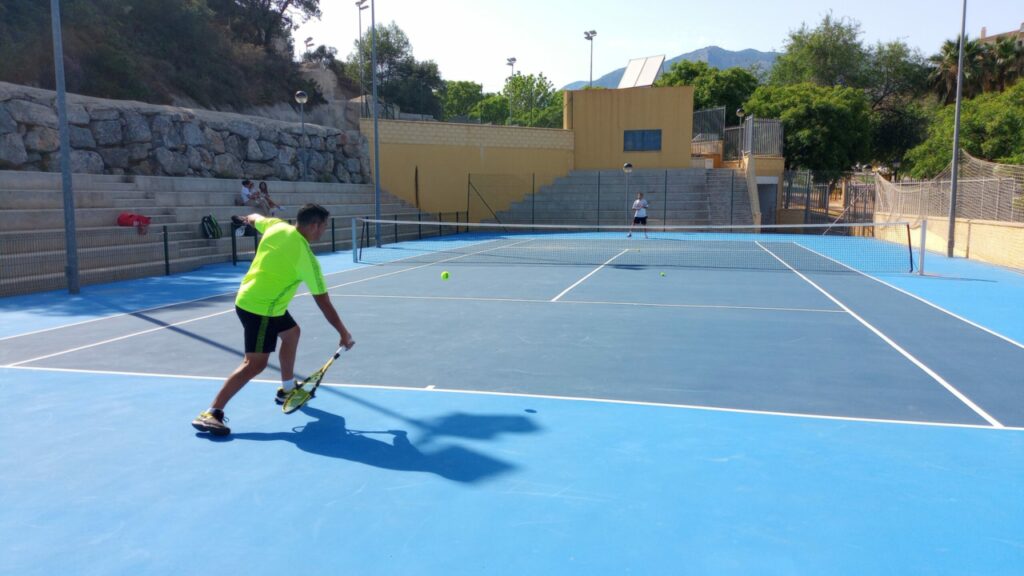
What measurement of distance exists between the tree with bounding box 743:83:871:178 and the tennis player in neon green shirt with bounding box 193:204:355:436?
38853 mm

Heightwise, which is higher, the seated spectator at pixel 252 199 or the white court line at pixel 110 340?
the seated spectator at pixel 252 199

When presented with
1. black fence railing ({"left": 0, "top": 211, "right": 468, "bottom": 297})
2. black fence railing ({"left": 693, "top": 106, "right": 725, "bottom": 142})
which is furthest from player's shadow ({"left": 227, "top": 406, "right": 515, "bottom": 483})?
black fence railing ({"left": 693, "top": 106, "right": 725, "bottom": 142})

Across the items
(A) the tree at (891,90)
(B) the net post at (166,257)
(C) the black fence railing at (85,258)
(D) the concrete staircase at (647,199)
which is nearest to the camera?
(C) the black fence railing at (85,258)

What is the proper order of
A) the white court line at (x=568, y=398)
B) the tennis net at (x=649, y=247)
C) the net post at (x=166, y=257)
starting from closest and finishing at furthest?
the white court line at (x=568, y=398)
the net post at (x=166, y=257)
the tennis net at (x=649, y=247)

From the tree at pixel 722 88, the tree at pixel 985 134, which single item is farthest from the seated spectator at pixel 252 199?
the tree at pixel 722 88

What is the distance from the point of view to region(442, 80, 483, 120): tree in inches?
3142

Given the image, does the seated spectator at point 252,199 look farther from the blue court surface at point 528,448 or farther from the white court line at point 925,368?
the white court line at point 925,368

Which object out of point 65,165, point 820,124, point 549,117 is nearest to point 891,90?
point 820,124

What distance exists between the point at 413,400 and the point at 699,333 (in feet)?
14.6

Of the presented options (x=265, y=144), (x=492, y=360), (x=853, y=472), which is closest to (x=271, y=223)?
(x=492, y=360)

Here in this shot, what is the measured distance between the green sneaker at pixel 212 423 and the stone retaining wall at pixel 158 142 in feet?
54.9

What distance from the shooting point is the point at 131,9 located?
33.6 m

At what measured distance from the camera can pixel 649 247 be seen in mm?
23531

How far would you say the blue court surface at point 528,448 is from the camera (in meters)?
3.71
